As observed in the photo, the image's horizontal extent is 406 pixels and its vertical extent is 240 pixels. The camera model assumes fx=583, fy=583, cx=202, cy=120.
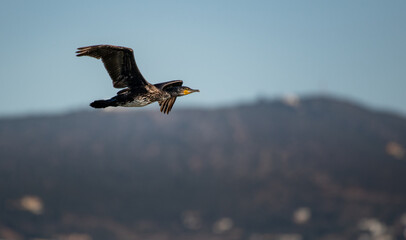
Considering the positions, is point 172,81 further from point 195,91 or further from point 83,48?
point 83,48

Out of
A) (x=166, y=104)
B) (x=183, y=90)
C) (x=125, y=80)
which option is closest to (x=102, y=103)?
(x=125, y=80)

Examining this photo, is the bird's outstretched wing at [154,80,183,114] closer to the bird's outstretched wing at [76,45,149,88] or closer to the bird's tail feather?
the bird's outstretched wing at [76,45,149,88]

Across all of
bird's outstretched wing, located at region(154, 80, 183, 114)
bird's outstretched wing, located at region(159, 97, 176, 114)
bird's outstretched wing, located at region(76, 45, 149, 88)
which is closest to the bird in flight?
bird's outstretched wing, located at region(76, 45, 149, 88)

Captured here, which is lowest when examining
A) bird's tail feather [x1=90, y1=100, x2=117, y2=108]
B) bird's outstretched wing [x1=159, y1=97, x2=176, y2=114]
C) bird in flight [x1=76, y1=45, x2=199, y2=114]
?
bird's tail feather [x1=90, y1=100, x2=117, y2=108]

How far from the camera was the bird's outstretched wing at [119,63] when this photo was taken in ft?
60.6

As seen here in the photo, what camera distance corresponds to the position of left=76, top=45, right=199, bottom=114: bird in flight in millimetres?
18594

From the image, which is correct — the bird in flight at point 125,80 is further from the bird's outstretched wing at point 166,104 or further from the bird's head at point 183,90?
the bird's outstretched wing at point 166,104

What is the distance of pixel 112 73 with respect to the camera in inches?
780

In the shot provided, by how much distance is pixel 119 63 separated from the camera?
19578 mm

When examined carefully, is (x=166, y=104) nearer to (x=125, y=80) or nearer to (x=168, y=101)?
(x=168, y=101)

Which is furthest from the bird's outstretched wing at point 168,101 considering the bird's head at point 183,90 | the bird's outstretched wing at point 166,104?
the bird's head at point 183,90

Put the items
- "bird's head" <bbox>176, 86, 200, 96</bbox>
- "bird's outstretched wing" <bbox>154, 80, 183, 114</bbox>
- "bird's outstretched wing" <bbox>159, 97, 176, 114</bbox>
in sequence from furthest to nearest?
"bird's outstretched wing" <bbox>159, 97, 176, 114</bbox> → "bird's outstretched wing" <bbox>154, 80, 183, 114</bbox> → "bird's head" <bbox>176, 86, 200, 96</bbox>

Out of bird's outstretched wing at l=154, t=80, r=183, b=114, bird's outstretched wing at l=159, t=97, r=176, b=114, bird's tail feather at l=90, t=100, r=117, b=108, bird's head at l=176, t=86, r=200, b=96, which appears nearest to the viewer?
bird's tail feather at l=90, t=100, r=117, b=108

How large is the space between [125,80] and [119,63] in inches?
27.6
